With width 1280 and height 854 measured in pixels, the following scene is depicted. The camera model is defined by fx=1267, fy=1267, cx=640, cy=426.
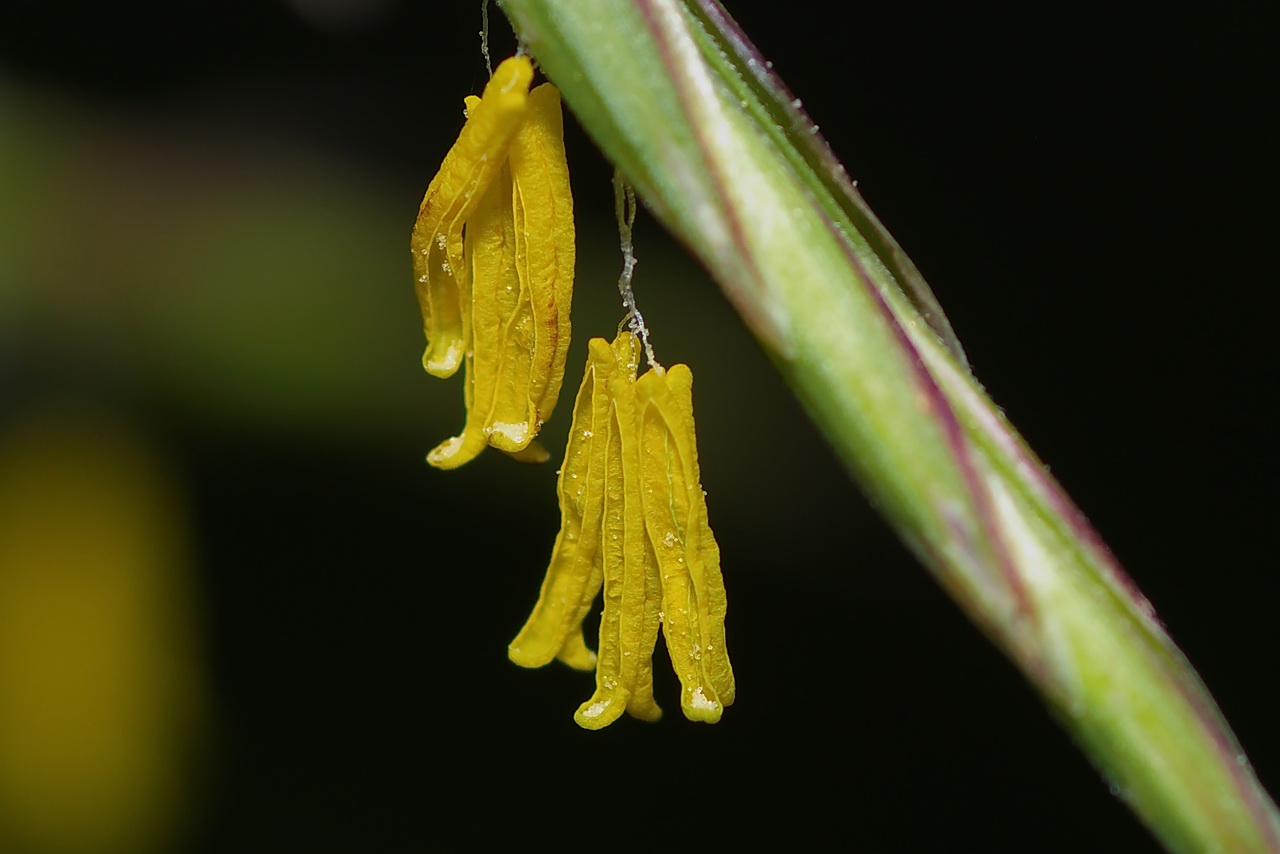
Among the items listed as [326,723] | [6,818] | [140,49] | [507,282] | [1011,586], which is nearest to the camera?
[1011,586]

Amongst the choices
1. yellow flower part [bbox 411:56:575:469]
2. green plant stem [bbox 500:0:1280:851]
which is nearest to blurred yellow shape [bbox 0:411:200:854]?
yellow flower part [bbox 411:56:575:469]

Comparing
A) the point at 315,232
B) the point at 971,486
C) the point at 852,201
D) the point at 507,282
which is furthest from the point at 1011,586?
the point at 315,232

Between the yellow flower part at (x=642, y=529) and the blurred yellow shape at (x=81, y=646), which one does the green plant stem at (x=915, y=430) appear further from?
the blurred yellow shape at (x=81, y=646)

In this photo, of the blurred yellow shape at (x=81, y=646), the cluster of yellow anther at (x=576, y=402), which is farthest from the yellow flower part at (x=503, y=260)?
the blurred yellow shape at (x=81, y=646)

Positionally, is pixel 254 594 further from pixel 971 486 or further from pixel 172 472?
pixel 971 486

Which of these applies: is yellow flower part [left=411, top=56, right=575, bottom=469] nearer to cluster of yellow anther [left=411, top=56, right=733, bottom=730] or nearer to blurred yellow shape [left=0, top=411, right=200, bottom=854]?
cluster of yellow anther [left=411, top=56, right=733, bottom=730]

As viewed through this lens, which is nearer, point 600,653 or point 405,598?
point 600,653

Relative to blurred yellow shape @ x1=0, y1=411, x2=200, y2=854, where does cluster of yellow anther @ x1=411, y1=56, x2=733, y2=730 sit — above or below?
below

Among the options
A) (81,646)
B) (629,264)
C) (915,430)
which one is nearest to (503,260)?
(629,264)
